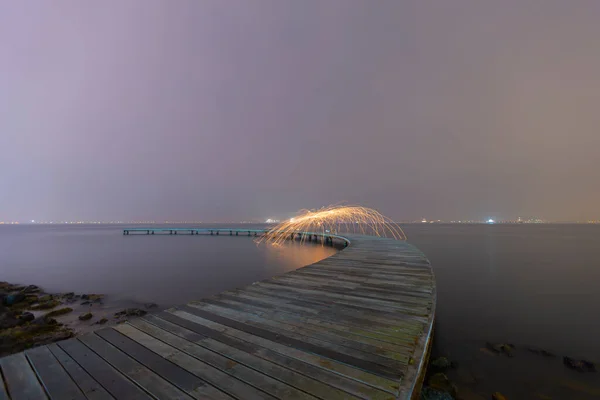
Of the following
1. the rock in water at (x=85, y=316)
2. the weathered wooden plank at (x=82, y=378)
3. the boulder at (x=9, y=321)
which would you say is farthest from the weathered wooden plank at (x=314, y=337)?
the boulder at (x=9, y=321)

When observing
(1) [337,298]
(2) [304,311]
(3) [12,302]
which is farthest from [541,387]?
(3) [12,302]

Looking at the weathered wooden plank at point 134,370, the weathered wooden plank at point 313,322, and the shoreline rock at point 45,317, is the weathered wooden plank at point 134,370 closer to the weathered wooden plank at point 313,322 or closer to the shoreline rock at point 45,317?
the weathered wooden plank at point 313,322

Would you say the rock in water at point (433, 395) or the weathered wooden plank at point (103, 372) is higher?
the weathered wooden plank at point (103, 372)

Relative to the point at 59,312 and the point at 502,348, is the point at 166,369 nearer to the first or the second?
the point at 502,348

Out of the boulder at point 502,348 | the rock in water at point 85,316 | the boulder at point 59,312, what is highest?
the boulder at point 59,312

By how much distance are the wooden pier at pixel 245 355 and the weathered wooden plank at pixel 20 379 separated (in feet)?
0.04

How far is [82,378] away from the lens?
287 centimetres

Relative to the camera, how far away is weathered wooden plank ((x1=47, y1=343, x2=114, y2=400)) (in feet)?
8.46

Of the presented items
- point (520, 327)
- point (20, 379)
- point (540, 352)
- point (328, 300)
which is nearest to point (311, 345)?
point (328, 300)

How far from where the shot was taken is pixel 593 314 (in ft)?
33.0

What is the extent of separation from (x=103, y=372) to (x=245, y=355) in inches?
62.5

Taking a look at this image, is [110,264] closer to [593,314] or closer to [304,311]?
[304,311]

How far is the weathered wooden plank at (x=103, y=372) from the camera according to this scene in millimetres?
2602

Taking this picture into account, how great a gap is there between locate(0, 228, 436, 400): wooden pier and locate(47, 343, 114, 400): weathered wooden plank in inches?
0.5
